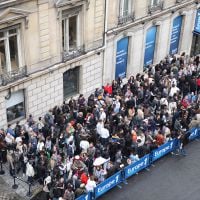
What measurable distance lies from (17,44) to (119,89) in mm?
8421

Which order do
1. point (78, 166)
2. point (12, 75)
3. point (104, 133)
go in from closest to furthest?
point (78, 166), point (12, 75), point (104, 133)

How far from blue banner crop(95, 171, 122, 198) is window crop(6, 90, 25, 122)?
7.45m

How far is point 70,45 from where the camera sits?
89.6ft

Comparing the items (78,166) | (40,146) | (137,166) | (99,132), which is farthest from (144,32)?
(78,166)

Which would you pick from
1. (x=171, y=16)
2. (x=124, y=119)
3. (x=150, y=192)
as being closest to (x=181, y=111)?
(x=124, y=119)

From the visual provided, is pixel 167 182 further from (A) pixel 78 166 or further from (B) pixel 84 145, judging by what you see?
(A) pixel 78 166

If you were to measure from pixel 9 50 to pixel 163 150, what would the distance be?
34.6 feet

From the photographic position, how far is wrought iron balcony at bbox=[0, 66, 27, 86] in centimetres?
2369

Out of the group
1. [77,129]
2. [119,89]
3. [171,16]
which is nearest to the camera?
[77,129]

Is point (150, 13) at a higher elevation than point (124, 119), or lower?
higher

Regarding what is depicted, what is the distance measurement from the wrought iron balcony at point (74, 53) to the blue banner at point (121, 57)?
394cm

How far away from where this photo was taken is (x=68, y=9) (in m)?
25.6

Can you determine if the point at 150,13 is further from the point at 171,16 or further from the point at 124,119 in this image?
the point at 124,119

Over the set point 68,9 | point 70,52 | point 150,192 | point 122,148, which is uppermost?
point 68,9
